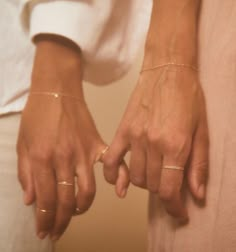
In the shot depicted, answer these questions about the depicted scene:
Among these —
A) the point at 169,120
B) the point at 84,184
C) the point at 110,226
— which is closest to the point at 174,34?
the point at 169,120

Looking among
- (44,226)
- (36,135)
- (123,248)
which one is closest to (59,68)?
(36,135)

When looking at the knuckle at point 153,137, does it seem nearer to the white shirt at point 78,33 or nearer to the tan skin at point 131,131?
the tan skin at point 131,131

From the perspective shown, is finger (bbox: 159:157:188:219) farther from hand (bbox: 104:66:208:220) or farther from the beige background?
the beige background

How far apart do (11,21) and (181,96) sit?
0.29 m

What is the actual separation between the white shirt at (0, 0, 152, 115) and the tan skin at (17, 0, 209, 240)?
0.02 meters

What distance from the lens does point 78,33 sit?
1.61 feet

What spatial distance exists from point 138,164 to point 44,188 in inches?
4.7

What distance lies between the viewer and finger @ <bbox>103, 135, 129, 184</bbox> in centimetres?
45

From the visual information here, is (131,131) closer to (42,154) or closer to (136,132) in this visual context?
(136,132)

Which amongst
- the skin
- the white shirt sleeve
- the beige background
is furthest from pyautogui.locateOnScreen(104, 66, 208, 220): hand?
the beige background

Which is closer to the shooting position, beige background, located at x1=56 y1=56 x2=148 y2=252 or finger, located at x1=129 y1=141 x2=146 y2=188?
finger, located at x1=129 y1=141 x2=146 y2=188

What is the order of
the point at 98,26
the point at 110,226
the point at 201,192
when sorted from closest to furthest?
the point at 201,192
the point at 98,26
the point at 110,226

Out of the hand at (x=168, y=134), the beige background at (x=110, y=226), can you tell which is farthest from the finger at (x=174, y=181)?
the beige background at (x=110, y=226)

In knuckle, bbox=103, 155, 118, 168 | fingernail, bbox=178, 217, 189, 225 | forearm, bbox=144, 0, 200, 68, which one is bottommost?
fingernail, bbox=178, 217, 189, 225
